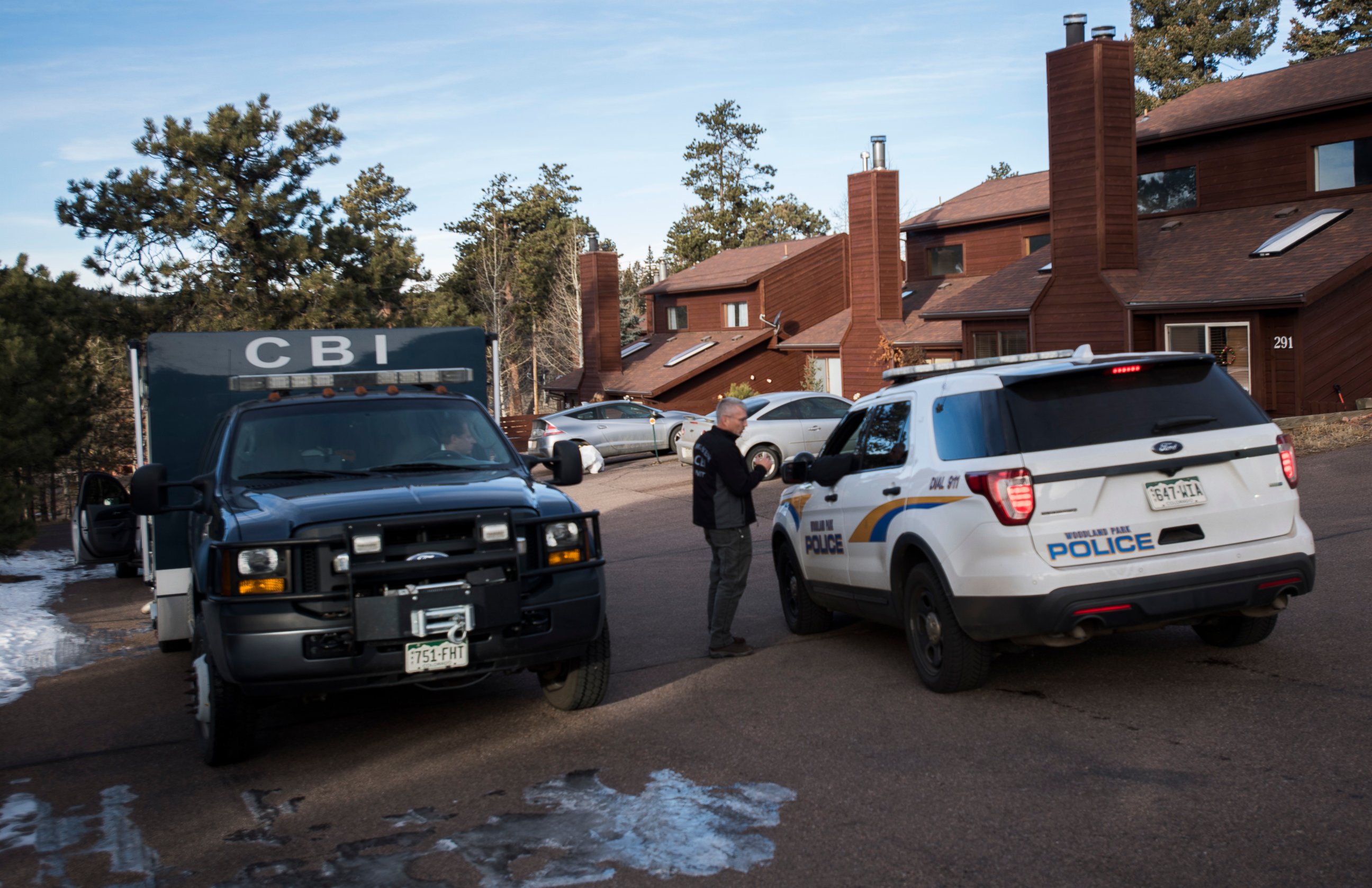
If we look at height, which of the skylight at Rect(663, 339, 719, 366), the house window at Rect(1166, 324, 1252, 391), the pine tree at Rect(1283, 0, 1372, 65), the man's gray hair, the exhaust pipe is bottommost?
the exhaust pipe

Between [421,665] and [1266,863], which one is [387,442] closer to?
[421,665]

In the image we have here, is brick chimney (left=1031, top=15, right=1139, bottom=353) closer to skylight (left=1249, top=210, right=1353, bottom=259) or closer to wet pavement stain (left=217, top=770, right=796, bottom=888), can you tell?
skylight (left=1249, top=210, right=1353, bottom=259)

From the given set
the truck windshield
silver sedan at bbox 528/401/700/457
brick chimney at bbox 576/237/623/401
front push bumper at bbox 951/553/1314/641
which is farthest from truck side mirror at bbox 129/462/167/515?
brick chimney at bbox 576/237/623/401

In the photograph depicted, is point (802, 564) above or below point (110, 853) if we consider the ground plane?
above

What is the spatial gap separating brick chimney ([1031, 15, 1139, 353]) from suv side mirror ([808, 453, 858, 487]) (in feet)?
56.8

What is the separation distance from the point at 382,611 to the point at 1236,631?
16.8 ft

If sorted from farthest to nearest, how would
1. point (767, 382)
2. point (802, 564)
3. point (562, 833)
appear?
point (767, 382), point (802, 564), point (562, 833)

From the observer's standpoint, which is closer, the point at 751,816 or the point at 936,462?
the point at 751,816

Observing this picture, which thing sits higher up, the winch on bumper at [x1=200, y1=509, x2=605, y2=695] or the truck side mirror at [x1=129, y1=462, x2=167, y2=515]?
the truck side mirror at [x1=129, y1=462, x2=167, y2=515]

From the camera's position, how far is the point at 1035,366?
652 centimetres

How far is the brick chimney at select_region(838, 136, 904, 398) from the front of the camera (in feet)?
111

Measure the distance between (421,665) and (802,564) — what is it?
12.3 feet

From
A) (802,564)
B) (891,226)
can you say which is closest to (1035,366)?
(802,564)

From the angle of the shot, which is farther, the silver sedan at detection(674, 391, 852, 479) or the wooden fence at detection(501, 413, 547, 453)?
the wooden fence at detection(501, 413, 547, 453)
